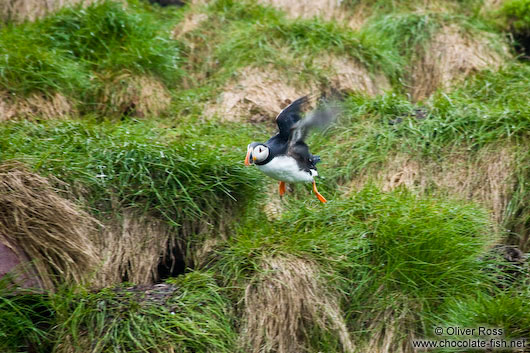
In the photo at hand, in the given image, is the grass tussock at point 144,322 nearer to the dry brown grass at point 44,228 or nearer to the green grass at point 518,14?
the dry brown grass at point 44,228

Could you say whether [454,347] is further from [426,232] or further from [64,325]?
[64,325]

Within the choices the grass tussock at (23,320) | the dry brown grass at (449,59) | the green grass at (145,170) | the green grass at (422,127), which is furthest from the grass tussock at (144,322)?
the dry brown grass at (449,59)

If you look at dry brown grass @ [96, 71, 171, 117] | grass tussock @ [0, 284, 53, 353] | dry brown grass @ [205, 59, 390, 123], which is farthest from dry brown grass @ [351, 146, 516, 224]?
grass tussock @ [0, 284, 53, 353]

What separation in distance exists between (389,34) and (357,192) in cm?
214

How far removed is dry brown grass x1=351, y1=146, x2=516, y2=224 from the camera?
183 inches

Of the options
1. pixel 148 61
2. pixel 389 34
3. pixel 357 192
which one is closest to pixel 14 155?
pixel 148 61

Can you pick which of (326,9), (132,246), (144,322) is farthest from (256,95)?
(144,322)

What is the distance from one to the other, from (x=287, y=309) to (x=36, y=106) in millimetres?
2564

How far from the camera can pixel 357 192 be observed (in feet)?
15.6

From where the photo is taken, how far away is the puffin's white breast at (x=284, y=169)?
4023 mm

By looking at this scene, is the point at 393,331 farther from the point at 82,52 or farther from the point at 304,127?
the point at 82,52

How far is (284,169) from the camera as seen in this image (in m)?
4.05

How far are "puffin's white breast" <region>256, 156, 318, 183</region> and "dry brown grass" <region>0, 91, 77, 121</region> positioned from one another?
195 cm

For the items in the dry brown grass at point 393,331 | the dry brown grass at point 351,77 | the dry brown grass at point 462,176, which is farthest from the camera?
the dry brown grass at point 351,77
